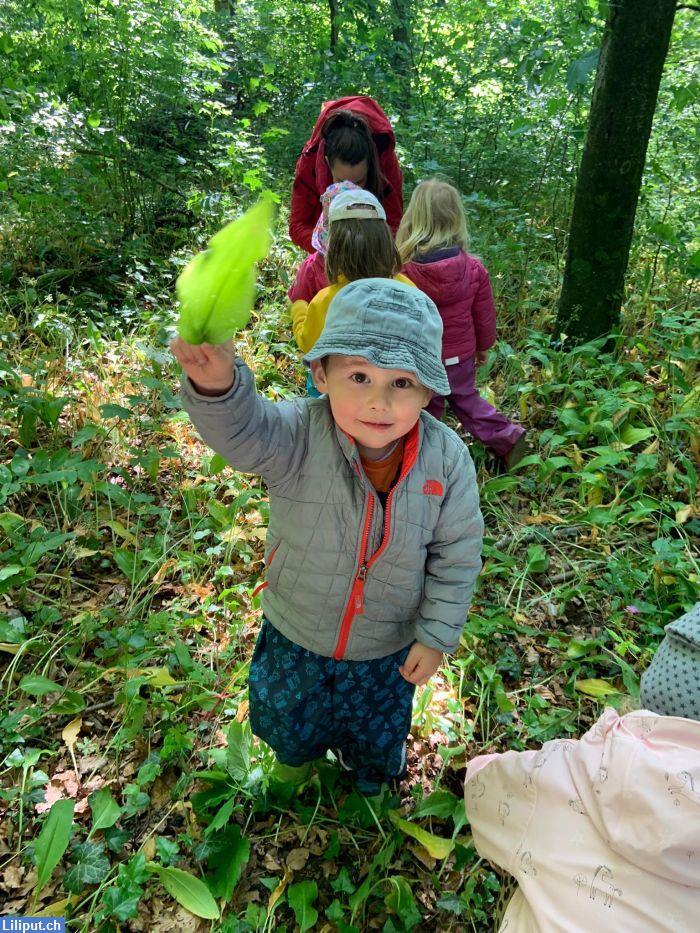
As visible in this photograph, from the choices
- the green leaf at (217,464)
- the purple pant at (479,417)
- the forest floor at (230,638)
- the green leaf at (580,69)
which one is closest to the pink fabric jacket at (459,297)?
the purple pant at (479,417)

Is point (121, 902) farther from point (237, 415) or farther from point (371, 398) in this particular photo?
point (371, 398)

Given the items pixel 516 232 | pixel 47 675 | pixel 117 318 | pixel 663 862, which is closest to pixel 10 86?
pixel 117 318

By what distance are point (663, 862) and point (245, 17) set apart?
943 centimetres

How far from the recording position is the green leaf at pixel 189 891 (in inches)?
60.4

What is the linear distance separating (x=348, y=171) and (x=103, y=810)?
109 inches

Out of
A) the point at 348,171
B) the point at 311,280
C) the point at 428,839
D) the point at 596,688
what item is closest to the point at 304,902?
the point at 428,839

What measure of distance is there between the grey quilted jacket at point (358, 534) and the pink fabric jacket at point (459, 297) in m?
1.66

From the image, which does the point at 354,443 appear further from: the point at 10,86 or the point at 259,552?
the point at 10,86

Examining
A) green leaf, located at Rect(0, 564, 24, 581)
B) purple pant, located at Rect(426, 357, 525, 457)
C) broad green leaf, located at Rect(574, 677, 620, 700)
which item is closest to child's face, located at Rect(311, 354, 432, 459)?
broad green leaf, located at Rect(574, 677, 620, 700)

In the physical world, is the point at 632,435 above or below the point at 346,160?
below

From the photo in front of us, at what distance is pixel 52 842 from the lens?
1.54 m

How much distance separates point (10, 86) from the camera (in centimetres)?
424

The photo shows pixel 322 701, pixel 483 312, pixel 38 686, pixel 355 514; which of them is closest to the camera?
pixel 355 514

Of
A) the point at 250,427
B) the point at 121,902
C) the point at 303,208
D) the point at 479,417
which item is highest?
the point at 303,208
